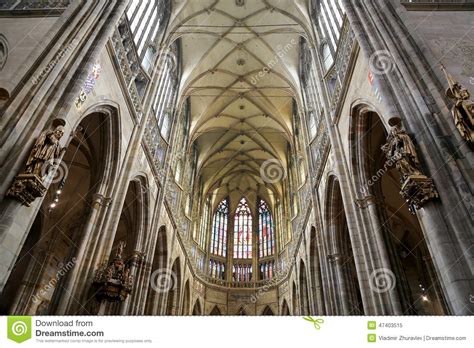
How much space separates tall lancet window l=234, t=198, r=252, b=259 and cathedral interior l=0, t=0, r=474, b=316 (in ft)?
7.58

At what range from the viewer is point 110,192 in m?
11.0

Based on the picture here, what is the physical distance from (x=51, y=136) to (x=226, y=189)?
28.4 m

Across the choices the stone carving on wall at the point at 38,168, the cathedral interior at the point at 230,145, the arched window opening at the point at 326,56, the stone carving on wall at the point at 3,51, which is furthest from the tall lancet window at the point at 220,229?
the stone carving on wall at the point at 38,168

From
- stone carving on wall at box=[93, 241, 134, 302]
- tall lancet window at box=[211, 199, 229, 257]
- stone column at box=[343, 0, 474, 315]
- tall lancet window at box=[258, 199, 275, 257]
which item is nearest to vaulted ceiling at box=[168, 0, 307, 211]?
tall lancet window at box=[258, 199, 275, 257]

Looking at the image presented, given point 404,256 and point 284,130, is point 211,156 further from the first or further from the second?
point 404,256

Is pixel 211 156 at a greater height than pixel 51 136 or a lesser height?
greater

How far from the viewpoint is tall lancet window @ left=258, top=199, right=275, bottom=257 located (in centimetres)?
3092

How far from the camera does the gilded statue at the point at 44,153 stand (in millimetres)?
6234

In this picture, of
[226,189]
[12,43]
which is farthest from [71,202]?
[226,189]

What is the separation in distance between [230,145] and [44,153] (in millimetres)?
23973
